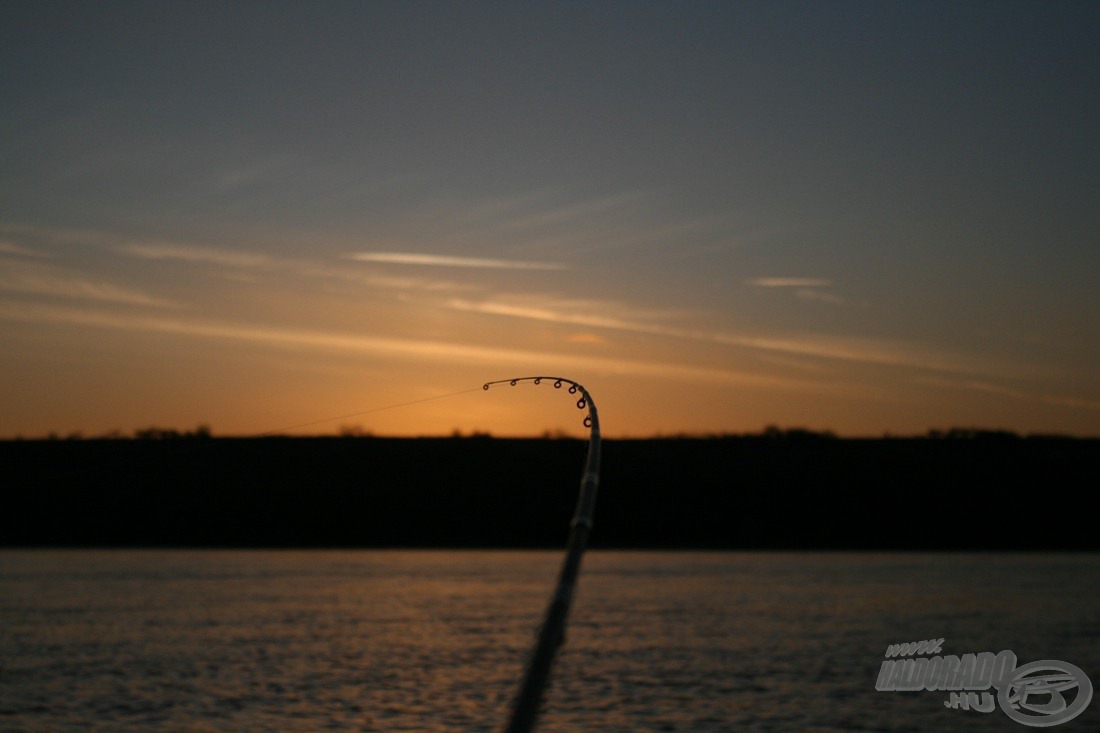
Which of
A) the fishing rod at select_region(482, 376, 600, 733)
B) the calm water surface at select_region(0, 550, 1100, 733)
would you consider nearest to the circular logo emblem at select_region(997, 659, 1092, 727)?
the calm water surface at select_region(0, 550, 1100, 733)

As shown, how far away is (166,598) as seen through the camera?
75500 millimetres

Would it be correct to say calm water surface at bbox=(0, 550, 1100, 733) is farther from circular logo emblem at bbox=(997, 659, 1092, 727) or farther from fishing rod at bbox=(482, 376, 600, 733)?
fishing rod at bbox=(482, 376, 600, 733)

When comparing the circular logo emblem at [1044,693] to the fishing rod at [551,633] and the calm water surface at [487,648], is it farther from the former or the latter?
the fishing rod at [551,633]

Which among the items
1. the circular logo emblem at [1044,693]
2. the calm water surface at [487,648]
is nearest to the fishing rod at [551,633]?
the calm water surface at [487,648]

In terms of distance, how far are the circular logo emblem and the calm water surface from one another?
0.72 m

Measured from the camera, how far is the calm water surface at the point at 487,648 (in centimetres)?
3288

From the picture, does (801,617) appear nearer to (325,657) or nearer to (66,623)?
(325,657)

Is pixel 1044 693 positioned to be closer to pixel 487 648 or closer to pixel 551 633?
pixel 487 648

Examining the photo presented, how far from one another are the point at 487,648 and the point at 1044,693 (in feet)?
66.5

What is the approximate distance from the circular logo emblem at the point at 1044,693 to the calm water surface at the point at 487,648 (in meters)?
0.72

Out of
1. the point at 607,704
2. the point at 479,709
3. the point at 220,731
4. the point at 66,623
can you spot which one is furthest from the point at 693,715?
the point at 66,623

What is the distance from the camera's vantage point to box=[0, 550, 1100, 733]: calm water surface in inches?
1294

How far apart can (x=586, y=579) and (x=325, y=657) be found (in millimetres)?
54197

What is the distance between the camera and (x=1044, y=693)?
39094 mm
